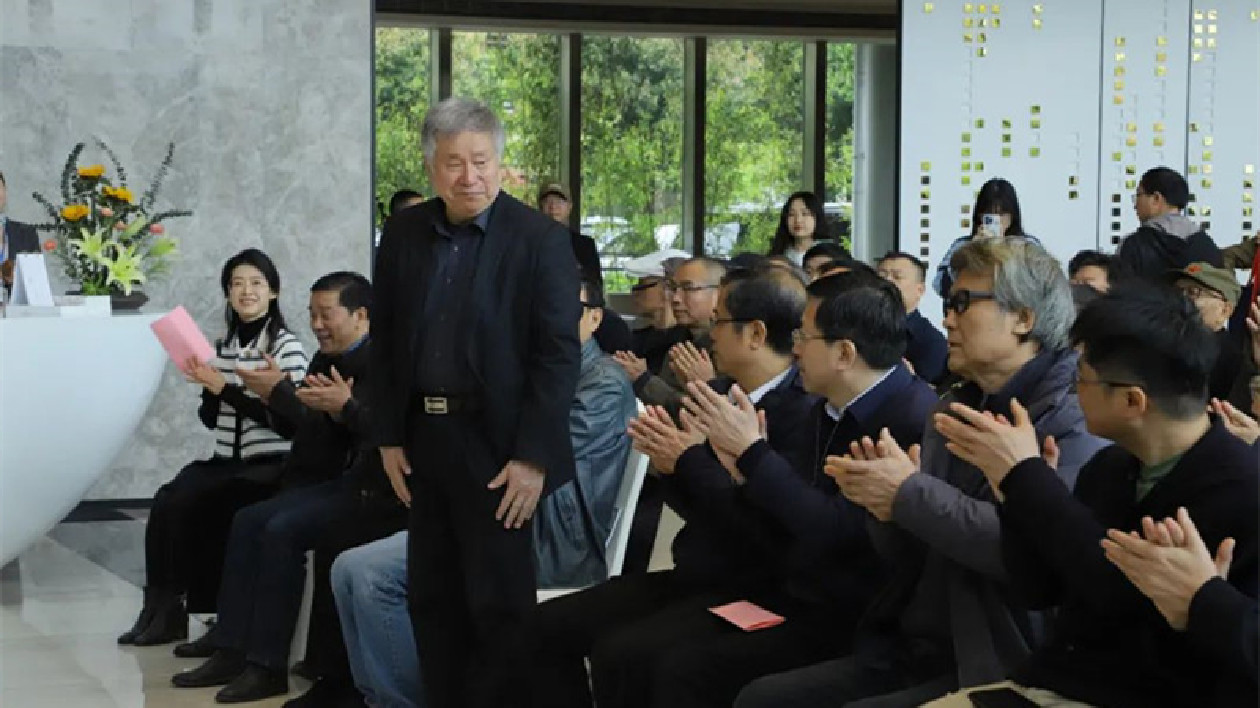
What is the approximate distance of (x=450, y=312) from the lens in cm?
377

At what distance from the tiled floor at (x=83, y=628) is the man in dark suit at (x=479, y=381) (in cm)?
132

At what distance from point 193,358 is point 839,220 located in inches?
387

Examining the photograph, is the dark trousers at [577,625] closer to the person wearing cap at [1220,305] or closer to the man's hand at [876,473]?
the man's hand at [876,473]

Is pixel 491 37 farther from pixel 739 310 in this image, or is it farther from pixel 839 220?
pixel 739 310

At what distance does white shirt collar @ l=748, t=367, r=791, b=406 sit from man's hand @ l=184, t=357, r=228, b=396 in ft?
7.21

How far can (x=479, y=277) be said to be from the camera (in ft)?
12.4

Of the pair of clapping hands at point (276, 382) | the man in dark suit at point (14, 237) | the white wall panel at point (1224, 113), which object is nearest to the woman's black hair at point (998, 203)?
the white wall panel at point (1224, 113)

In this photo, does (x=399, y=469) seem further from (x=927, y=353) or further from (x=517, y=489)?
(x=927, y=353)

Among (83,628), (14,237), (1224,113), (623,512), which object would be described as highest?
(1224,113)

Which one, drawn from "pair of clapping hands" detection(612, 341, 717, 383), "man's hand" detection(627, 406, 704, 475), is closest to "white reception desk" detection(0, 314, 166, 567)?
"pair of clapping hands" detection(612, 341, 717, 383)

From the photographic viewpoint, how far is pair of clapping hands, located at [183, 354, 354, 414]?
5004 mm

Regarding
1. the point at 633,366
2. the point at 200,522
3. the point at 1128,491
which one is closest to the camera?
the point at 1128,491

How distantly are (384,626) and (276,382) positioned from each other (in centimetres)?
121

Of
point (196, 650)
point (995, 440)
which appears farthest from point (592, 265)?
Result: point (995, 440)
